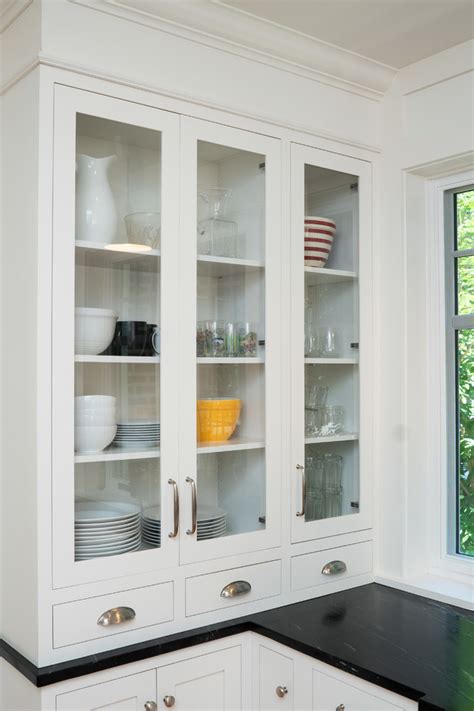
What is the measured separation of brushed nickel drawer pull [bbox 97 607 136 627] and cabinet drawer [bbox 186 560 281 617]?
198 millimetres

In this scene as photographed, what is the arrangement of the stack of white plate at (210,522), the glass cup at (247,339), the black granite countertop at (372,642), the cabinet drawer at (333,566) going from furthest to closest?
the cabinet drawer at (333,566) → the glass cup at (247,339) → the stack of white plate at (210,522) → the black granite countertop at (372,642)

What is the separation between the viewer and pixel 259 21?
2.14 metres

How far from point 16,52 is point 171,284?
0.74 m

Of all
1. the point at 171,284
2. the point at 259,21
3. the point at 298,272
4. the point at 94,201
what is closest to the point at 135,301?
the point at 171,284

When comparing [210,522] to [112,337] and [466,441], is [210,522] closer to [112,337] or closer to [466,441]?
[112,337]

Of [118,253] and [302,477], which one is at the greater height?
[118,253]

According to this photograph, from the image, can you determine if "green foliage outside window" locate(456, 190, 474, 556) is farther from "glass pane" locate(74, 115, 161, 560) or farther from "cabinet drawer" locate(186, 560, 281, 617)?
"glass pane" locate(74, 115, 161, 560)

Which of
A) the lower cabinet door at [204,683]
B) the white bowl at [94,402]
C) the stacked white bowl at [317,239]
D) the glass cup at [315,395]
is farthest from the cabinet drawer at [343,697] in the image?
the stacked white bowl at [317,239]

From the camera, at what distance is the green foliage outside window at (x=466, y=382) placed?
251 cm

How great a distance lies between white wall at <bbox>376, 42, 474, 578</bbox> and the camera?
2518 millimetres

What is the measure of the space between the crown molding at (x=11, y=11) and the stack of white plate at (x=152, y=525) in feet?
4.52

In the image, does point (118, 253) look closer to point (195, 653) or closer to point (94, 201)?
point (94, 201)

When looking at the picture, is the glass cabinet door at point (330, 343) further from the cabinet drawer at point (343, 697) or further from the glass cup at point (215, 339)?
Answer: the cabinet drawer at point (343, 697)

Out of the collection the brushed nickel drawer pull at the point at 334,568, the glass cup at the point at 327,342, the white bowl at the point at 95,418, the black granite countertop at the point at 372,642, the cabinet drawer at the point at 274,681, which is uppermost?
the glass cup at the point at 327,342
